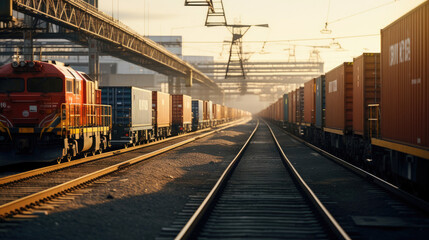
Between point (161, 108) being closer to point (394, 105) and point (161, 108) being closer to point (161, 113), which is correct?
point (161, 113)

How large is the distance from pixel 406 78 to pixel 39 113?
462 inches

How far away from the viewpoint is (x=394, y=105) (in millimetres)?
11508

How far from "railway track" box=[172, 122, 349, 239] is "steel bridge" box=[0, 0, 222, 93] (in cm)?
1740

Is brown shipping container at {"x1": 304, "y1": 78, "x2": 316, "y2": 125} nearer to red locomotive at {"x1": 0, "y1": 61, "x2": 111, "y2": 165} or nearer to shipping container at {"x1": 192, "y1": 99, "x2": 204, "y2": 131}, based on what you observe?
red locomotive at {"x1": 0, "y1": 61, "x2": 111, "y2": 165}

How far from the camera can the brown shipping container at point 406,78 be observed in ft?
30.6

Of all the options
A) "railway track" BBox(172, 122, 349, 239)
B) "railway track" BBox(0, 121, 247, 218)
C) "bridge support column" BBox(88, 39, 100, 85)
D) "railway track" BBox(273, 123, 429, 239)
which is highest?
"bridge support column" BBox(88, 39, 100, 85)

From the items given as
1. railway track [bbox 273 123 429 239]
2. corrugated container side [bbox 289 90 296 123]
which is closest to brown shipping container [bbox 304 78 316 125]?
corrugated container side [bbox 289 90 296 123]

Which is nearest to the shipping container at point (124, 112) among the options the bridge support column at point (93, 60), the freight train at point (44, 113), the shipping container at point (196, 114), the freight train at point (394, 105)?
the freight train at point (44, 113)

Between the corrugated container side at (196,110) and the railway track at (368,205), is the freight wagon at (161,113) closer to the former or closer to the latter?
the corrugated container side at (196,110)

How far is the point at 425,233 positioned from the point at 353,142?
10822mm

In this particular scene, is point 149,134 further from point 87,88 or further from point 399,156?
point 399,156

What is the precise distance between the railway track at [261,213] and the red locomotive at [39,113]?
5952mm

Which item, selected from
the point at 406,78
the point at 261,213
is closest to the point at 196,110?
the point at 406,78

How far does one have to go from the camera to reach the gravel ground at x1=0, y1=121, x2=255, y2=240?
24.3 feet
